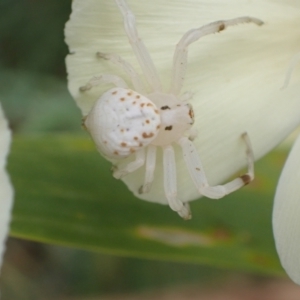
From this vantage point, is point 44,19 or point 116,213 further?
point 44,19

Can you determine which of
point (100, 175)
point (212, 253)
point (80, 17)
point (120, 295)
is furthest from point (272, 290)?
point (80, 17)

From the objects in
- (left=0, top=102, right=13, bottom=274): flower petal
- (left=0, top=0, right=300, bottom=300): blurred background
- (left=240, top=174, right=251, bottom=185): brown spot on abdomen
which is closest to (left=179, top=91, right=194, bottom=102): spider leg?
(left=240, top=174, right=251, bottom=185): brown spot on abdomen

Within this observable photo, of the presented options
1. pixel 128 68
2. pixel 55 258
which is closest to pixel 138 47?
pixel 128 68

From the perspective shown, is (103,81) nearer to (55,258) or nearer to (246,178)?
(246,178)

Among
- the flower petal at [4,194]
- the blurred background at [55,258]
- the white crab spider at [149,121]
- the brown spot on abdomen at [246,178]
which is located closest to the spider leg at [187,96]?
the white crab spider at [149,121]

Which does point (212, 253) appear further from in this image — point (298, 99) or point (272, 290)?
point (272, 290)

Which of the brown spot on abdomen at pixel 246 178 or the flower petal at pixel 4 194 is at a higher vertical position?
the flower petal at pixel 4 194

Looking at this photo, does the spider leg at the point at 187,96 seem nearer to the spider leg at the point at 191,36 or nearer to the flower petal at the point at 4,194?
the spider leg at the point at 191,36
